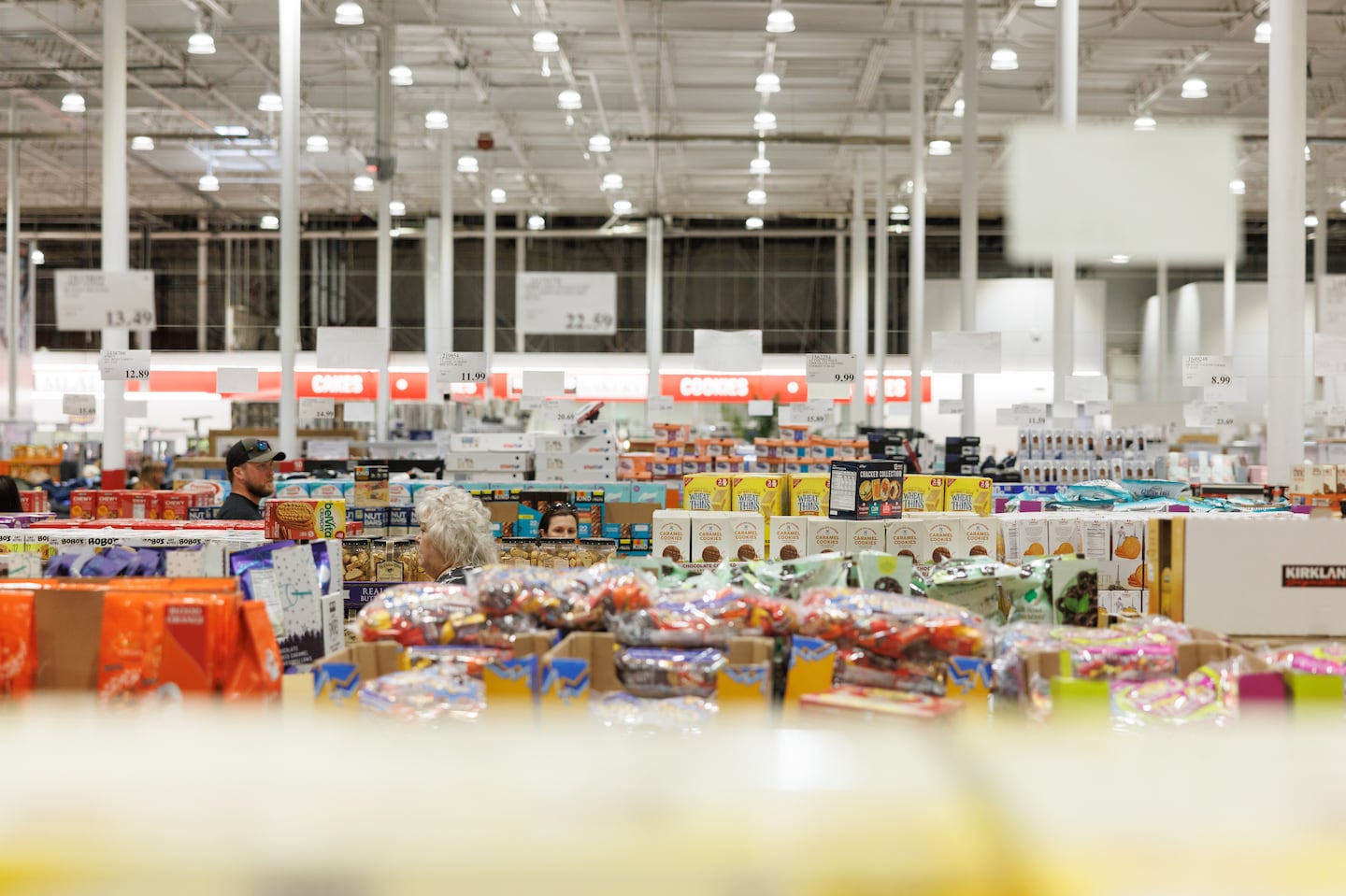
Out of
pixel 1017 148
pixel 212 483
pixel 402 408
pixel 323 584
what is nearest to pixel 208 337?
pixel 402 408

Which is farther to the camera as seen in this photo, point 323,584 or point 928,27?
point 928,27

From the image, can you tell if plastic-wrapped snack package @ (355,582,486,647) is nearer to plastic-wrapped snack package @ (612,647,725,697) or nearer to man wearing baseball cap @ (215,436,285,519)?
plastic-wrapped snack package @ (612,647,725,697)

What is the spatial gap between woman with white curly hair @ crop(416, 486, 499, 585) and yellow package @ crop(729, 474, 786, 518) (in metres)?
1.60

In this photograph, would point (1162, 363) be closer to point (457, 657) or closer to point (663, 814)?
point (457, 657)

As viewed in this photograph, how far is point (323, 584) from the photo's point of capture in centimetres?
355

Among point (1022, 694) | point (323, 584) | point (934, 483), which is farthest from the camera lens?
point (934, 483)

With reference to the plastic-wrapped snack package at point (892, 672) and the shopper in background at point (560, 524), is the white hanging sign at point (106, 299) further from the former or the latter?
the plastic-wrapped snack package at point (892, 672)

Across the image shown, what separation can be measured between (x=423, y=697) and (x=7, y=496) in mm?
5974

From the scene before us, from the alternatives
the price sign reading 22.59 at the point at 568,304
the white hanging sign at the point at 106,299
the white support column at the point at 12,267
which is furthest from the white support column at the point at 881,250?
the white support column at the point at 12,267

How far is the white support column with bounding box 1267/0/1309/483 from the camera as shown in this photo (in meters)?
8.84

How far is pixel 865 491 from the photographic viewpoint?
192 inches

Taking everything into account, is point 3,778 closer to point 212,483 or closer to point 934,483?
point 934,483

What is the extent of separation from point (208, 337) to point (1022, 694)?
31.0 metres

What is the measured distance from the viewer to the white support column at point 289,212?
11.0 m
